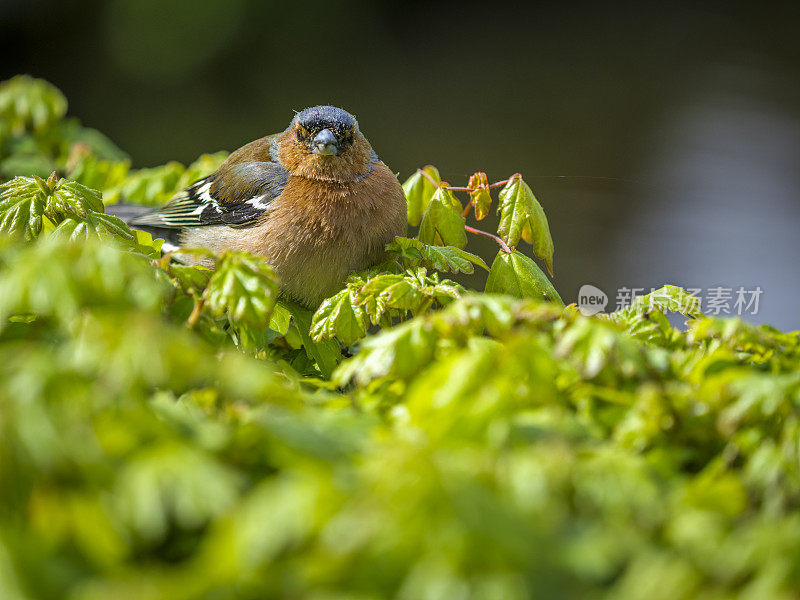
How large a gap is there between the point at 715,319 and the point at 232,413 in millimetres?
604

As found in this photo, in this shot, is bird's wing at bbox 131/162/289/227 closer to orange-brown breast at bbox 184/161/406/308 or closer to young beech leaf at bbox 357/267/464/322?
orange-brown breast at bbox 184/161/406/308

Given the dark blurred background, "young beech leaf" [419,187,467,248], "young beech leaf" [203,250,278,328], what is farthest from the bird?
the dark blurred background

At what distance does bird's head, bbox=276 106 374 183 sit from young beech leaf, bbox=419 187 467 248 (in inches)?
12.5

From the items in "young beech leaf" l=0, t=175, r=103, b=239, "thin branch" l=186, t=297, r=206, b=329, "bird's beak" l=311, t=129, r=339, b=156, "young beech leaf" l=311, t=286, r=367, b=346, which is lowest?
"young beech leaf" l=311, t=286, r=367, b=346

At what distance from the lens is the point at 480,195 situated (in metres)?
1.57

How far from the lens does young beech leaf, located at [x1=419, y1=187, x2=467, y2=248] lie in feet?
5.20

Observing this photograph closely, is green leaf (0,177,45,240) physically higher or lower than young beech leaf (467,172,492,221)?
lower

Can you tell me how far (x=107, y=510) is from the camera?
59 cm

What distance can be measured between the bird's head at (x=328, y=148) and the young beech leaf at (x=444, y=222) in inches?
12.5

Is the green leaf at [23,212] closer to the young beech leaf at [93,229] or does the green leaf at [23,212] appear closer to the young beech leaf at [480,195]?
the young beech leaf at [93,229]

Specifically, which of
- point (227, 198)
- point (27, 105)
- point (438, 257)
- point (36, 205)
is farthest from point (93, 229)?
point (27, 105)

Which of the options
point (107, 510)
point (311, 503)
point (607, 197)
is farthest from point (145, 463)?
point (607, 197)

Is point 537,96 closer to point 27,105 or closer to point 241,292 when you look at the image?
point 27,105

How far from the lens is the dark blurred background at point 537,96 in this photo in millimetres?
3850
